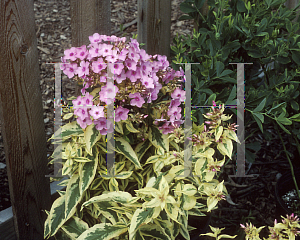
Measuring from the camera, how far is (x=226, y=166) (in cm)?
181

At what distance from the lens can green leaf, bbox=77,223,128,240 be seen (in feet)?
3.07

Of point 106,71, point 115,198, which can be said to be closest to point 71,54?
point 106,71

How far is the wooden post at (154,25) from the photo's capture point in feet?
4.87

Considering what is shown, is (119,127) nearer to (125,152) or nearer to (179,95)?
(125,152)

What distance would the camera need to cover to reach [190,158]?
1009 millimetres

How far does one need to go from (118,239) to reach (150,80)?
0.65 meters

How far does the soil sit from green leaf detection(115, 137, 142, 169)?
1.73ft

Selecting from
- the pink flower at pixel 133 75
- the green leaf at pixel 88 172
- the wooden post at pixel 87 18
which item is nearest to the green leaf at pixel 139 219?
the green leaf at pixel 88 172

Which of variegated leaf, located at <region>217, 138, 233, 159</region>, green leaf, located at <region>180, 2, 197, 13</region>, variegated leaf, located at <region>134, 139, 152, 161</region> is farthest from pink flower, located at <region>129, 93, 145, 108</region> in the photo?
green leaf, located at <region>180, 2, 197, 13</region>

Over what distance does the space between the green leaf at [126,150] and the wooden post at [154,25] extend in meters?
0.67

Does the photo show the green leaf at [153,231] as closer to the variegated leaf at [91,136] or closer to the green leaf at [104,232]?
the green leaf at [104,232]

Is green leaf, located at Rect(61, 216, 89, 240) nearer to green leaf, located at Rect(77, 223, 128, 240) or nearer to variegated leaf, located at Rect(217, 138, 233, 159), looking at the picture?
green leaf, located at Rect(77, 223, 128, 240)

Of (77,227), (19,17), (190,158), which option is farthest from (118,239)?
(19,17)

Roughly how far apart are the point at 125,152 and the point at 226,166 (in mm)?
1007
